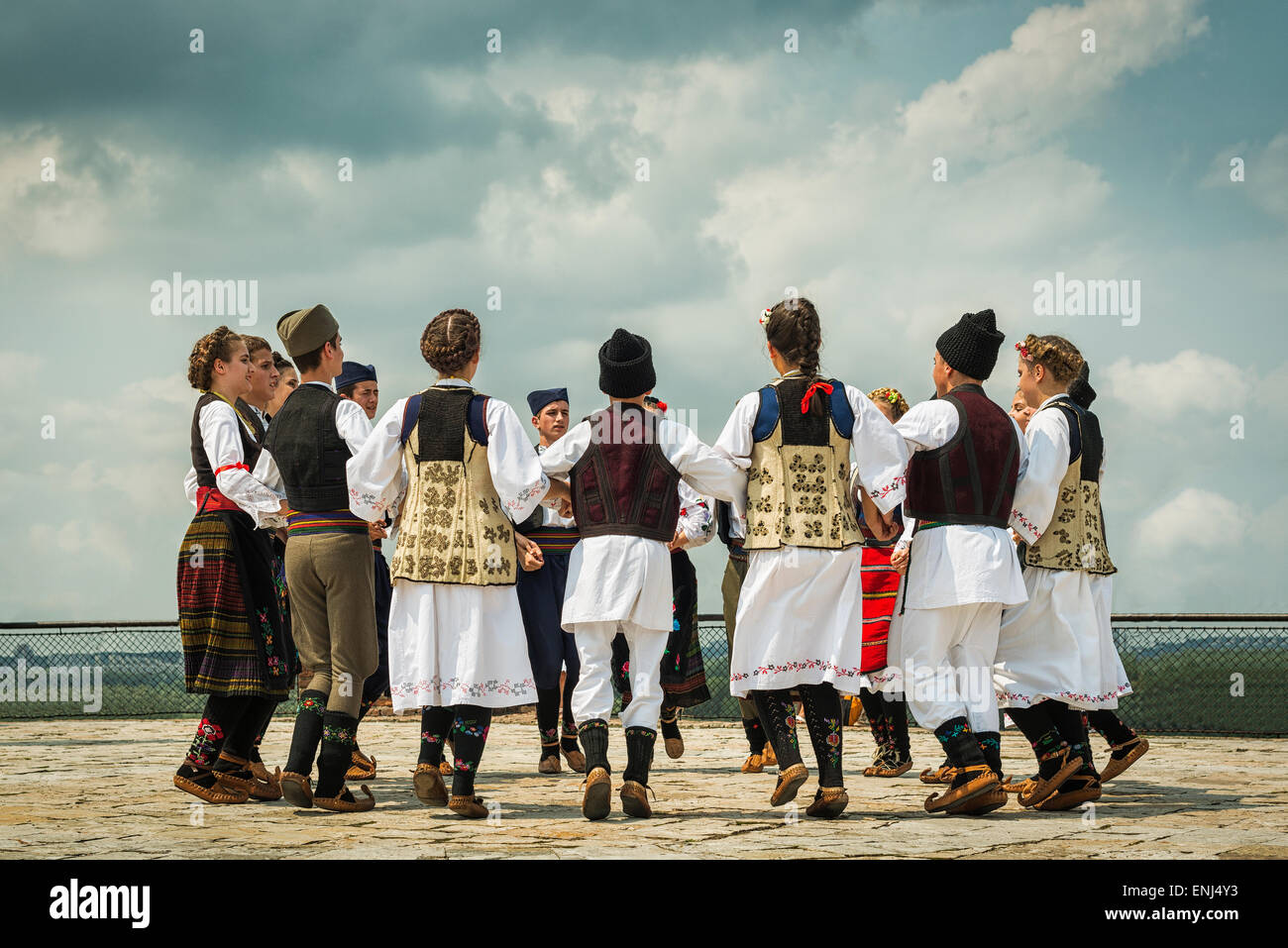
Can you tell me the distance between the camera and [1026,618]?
536 centimetres

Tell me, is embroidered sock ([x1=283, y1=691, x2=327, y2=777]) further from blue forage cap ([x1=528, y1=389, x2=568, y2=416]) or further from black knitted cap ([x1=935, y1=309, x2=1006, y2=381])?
black knitted cap ([x1=935, y1=309, x2=1006, y2=381])

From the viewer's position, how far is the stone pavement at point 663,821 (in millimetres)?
4051

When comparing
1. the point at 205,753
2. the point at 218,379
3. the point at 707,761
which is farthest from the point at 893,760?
the point at 218,379

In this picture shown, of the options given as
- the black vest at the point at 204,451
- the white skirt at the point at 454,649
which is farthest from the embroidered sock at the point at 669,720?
the black vest at the point at 204,451

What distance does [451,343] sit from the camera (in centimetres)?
507

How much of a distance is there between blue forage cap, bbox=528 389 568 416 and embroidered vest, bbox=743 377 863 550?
7.35 ft

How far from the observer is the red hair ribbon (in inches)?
195

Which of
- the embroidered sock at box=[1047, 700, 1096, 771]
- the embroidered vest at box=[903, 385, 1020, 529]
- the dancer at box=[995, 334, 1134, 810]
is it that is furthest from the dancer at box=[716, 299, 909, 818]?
the embroidered sock at box=[1047, 700, 1096, 771]

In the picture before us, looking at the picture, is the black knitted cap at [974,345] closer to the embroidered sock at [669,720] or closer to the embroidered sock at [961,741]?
the embroidered sock at [961,741]

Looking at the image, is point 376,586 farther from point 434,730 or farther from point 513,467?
point 513,467

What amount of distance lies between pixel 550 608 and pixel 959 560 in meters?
2.50

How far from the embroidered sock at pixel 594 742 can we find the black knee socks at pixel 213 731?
1715 millimetres

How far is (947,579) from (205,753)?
338 cm

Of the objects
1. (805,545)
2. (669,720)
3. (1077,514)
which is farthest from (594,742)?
(669,720)
